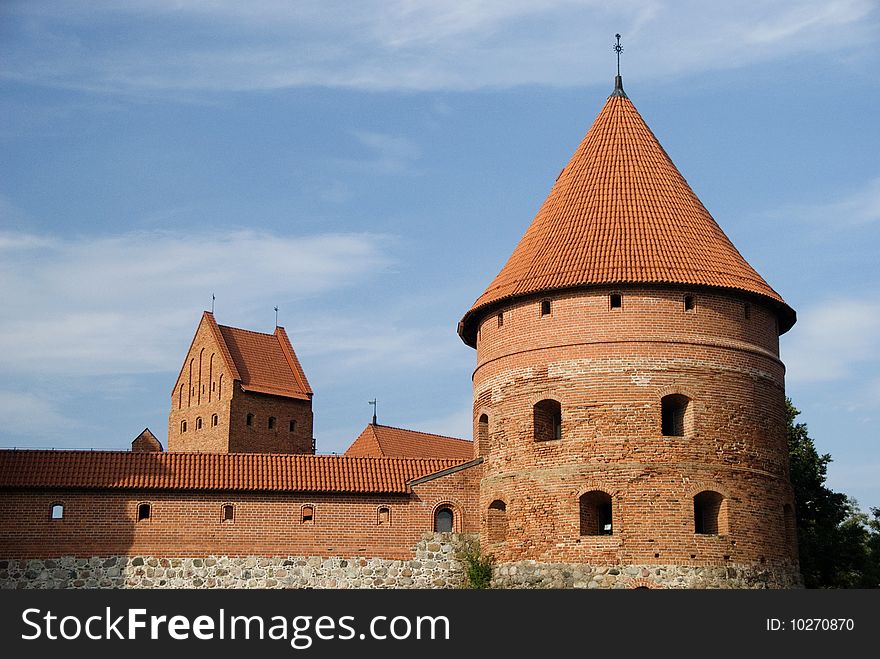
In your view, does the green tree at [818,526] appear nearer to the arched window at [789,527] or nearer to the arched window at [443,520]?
the arched window at [789,527]

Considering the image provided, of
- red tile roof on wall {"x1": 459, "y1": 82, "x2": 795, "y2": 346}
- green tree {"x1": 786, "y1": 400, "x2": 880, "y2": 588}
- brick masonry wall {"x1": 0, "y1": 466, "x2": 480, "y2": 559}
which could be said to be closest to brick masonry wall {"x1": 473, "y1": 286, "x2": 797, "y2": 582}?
red tile roof on wall {"x1": 459, "y1": 82, "x2": 795, "y2": 346}

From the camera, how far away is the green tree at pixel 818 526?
2919 centimetres

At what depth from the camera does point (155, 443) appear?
40750mm

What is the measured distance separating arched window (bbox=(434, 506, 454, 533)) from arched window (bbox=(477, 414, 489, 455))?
1193 millimetres

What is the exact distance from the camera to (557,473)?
909 inches

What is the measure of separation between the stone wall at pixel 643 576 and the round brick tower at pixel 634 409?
0.02 meters

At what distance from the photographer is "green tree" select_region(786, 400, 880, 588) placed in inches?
1149

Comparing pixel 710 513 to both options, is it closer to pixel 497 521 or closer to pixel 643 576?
pixel 643 576

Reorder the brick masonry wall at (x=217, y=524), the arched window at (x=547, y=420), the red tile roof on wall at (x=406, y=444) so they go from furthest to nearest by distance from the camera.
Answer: the red tile roof on wall at (x=406, y=444) → the arched window at (x=547, y=420) → the brick masonry wall at (x=217, y=524)

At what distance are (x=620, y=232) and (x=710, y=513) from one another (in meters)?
4.97

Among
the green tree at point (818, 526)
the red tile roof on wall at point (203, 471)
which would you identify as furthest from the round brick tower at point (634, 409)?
the green tree at point (818, 526)

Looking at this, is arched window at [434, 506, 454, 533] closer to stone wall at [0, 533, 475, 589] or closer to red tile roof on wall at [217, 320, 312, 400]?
stone wall at [0, 533, 475, 589]

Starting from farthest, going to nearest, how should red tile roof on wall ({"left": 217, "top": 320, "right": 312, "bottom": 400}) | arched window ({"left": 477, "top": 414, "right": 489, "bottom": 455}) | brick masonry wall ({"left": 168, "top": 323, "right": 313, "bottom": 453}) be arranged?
red tile roof on wall ({"left": 217, "top": 320, "right": 312, "bottom": 400})
brick masonry wall ({"left": 168, "top": 323, "right": 313, "bottom": 453})
arched window ({"left": 477, "top": 414, "right": 489, "bottom": 455})

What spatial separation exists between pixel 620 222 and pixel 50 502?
10704 millimetres
